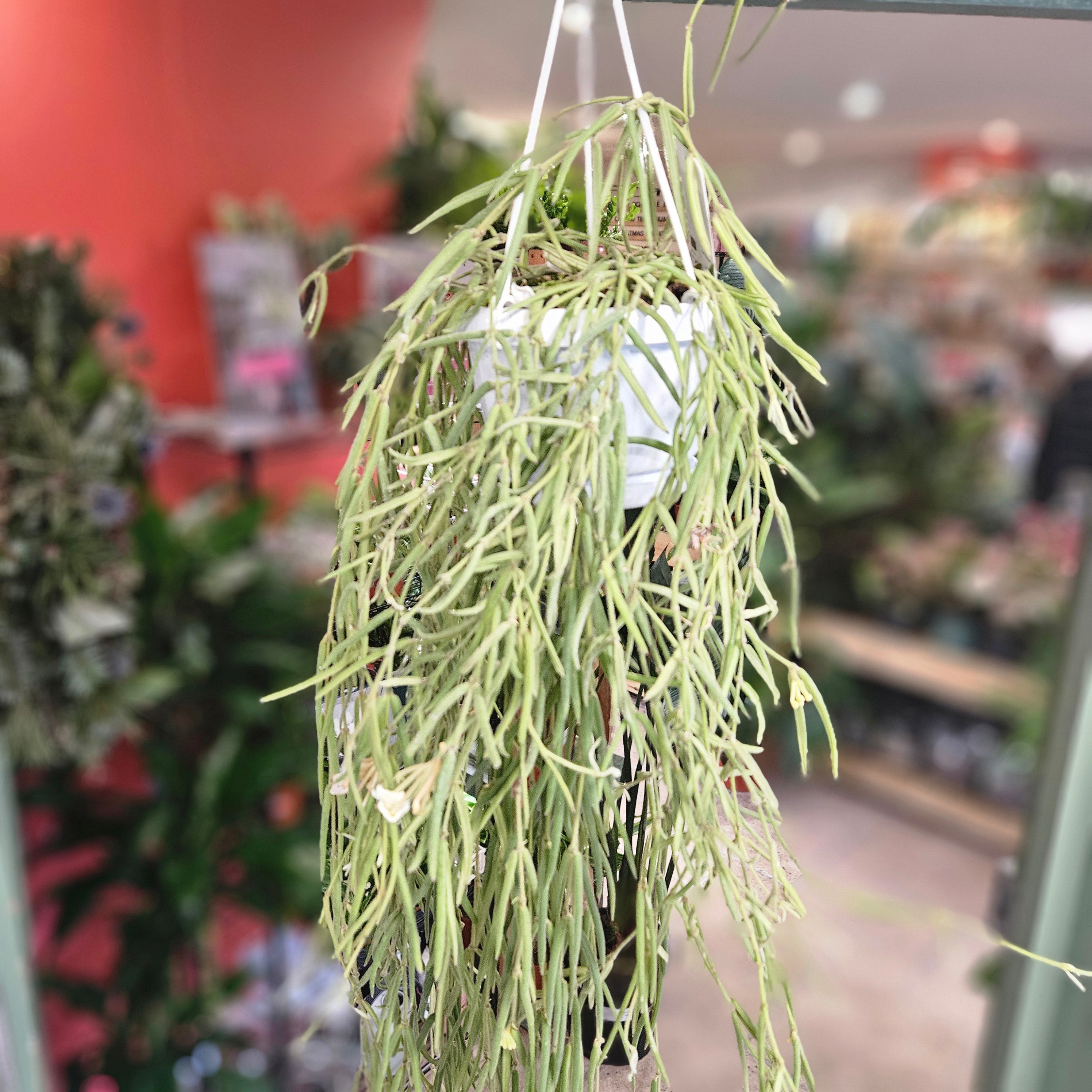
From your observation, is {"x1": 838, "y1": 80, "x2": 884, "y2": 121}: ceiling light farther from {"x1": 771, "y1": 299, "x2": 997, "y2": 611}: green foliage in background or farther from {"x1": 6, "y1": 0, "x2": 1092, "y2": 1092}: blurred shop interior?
{"x1": 771, "y1": 299, "x2": 997, "y2": 611}: green foliage in background

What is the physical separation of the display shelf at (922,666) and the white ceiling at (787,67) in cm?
145

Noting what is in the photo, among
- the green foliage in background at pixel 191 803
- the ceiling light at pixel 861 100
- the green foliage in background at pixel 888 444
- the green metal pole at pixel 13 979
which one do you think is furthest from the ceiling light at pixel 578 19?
the green foliage in background at pixel 888 444

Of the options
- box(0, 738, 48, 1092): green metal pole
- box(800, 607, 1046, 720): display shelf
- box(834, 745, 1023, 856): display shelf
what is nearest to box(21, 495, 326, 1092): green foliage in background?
box(0, 738, 48, 1092): green metal pole

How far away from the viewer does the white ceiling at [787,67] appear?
2.04ft

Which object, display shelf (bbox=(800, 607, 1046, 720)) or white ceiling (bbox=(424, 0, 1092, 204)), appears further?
display shelf (bbox=(800, 607, 1046, 720))

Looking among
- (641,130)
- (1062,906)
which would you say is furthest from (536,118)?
(1062,906)

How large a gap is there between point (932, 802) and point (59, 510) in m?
2.61

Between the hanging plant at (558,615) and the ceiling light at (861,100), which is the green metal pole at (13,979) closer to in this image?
the hanging plant at (558,615)

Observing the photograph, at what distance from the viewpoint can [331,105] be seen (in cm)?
181

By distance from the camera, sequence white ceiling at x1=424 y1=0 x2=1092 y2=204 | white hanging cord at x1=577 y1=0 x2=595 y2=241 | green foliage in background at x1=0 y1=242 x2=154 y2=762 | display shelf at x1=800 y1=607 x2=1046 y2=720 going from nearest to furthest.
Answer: white ceiling at x1=424 y1=0 x2=1092 y2=204 → white hanging cord at x1=577 y1=0 x2=595 y2=241 → green foliage in background at x1=0 y1=242 x2=154 y2=762 → display shelf at x1=800 y1=607 x2=1046 y2=720

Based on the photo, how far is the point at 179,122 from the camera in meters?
1.60

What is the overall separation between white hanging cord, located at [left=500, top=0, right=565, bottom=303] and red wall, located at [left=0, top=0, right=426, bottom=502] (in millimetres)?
1104

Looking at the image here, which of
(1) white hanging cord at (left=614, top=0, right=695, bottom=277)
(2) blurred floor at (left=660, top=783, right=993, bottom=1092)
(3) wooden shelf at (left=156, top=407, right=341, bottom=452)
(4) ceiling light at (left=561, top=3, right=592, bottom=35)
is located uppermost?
(4) ceiling light at (left=561, top=3, right=592, bottom=35)

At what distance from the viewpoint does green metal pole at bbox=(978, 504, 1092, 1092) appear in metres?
0.89
